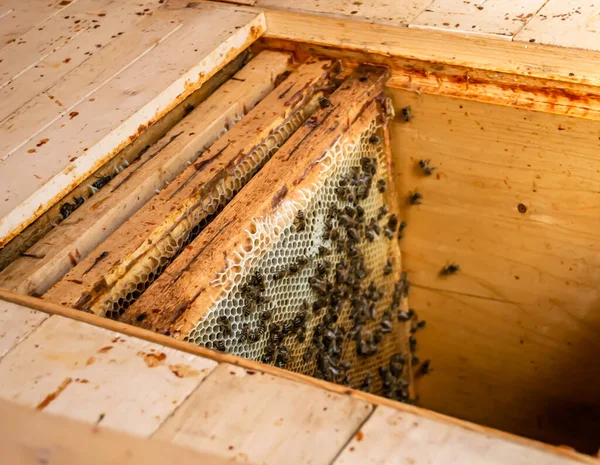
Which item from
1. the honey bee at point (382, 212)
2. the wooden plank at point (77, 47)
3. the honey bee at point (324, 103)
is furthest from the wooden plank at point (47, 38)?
the honey bee at point (382, 212)

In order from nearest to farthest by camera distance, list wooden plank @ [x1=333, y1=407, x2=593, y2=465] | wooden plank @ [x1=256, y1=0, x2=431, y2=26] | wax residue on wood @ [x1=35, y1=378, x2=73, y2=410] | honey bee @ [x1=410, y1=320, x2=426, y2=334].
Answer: wooden plank @ [x1=333, y1=407, x2=593, y2=465], wax residue on wood @ [x1=35, y1=378, x2=73, y2=410], wooden plank @ [x1=256, y1=0, x2=431, y2=26], honey bee @ [x1=410, y1=320, x2=426, y2=334]

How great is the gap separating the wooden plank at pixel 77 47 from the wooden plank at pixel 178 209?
13.0 inches

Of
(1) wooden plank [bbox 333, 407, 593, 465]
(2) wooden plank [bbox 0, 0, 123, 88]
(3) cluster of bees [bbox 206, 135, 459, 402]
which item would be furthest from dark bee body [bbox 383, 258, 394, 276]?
(1) wooden plank [bbox 333, 407, 593, 465]

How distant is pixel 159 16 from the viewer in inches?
68.6

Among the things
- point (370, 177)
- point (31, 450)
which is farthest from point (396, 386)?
point (31, 450)

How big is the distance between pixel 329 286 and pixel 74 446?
2.63 feet

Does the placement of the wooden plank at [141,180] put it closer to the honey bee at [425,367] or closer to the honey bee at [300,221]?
the honey bee at [300,221]


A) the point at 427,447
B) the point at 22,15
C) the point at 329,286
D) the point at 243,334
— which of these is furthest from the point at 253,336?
the point at 22,15

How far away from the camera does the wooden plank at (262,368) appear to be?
781 millimetres

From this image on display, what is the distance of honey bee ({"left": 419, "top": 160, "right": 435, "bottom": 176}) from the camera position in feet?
5.69

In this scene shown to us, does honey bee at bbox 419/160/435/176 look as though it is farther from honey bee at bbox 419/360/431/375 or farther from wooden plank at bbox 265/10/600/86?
honey bee at bbox 419/360/431/375

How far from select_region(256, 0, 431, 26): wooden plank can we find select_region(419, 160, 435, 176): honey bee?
34cm

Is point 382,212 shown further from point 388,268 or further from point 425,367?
point 425,367

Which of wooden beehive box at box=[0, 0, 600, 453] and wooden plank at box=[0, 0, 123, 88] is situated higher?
wooden plank at box=[0, 0, 123, 88]
